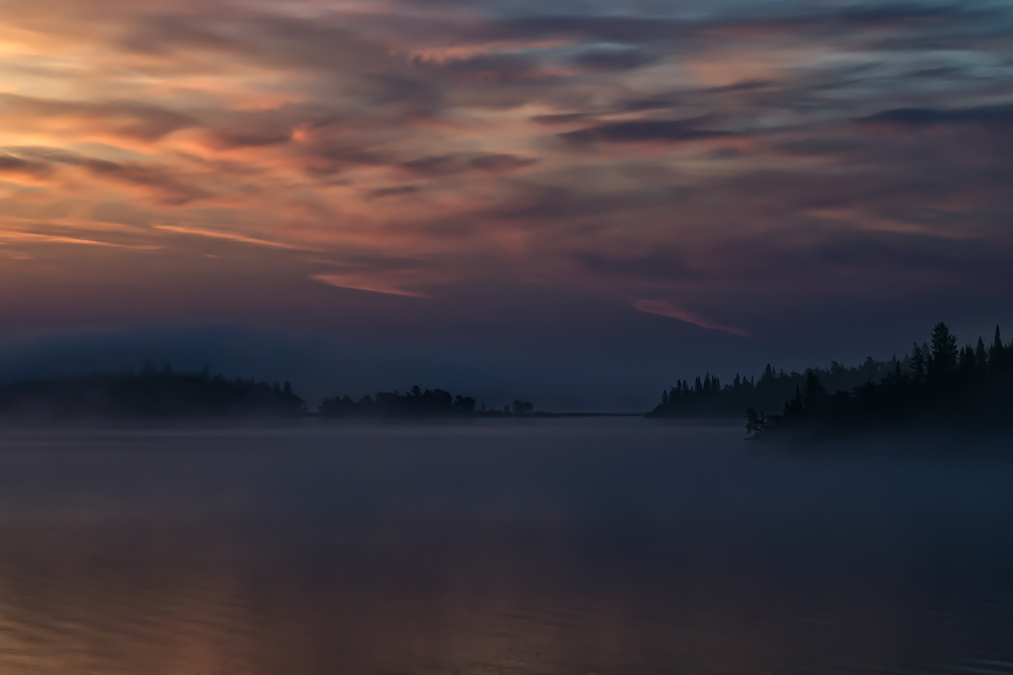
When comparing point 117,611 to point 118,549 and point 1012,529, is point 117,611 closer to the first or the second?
point 118,549

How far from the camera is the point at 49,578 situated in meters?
41.1

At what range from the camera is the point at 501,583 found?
39.8 meters

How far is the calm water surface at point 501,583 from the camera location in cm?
2842

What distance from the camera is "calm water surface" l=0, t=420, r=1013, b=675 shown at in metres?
28.4

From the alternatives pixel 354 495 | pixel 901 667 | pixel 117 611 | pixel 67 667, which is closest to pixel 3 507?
pixel 354 495

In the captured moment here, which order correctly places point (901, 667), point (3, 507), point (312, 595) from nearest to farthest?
1. point (901, 667)
2. point (312, 595)
3. point (3, 507)

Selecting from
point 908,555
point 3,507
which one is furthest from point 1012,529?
point 3,507

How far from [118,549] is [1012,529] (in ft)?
163

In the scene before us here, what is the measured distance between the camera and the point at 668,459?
15750 cm

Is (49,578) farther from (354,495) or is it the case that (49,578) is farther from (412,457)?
(412,457)

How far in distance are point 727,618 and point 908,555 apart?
1919 cm

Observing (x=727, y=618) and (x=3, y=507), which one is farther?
(x=3, y=507)

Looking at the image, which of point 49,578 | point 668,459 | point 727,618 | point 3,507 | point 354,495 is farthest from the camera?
point 668,459

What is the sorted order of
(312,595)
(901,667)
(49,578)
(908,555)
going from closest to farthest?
(901,667) < (312,595) < (49,578) < (908,555)
